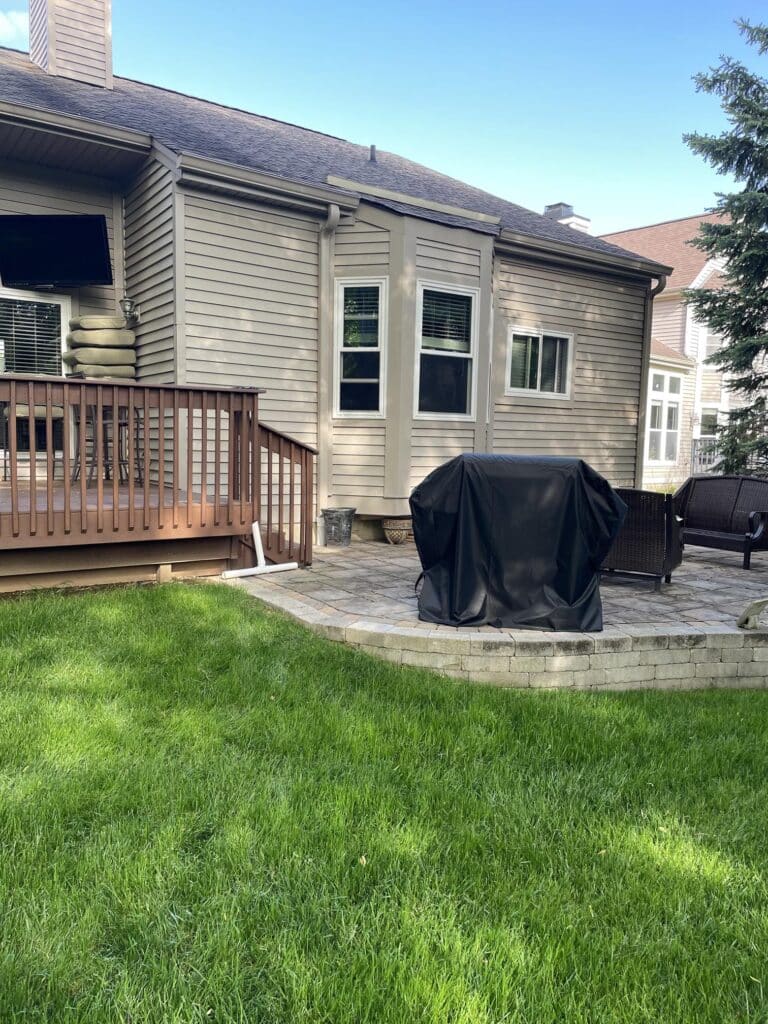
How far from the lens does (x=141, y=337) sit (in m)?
6.88

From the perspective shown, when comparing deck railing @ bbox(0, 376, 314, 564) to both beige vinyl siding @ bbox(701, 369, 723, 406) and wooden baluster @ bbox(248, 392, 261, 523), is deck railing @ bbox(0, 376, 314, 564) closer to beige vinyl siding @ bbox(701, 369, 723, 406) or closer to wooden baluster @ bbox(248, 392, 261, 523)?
wooden baluster @ bbox(248, 392, 261, 523)

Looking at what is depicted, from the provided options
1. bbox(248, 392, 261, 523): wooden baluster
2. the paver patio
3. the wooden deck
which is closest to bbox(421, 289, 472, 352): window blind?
the wooden deck

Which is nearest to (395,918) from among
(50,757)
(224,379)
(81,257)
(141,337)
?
(50,757)

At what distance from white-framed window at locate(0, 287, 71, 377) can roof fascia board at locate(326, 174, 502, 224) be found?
10.0 feet

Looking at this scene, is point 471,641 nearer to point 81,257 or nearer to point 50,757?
point 50,757

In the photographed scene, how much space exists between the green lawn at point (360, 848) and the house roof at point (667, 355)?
1568cm

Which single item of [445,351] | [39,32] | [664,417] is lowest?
[664,417]

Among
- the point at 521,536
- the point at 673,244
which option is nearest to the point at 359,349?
the point at 521,536

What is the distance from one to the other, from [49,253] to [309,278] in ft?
8.01

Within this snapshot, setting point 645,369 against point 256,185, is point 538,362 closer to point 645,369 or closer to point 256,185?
point 645,369

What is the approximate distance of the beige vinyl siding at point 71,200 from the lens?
640 centimetres

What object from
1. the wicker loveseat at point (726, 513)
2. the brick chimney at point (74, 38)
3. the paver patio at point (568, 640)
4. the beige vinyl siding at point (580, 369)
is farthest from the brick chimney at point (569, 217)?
the paver patio at point (568, 640)

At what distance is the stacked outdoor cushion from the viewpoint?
22.2 ft

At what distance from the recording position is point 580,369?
9242 millimetres
